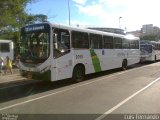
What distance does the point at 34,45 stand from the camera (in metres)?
13.9

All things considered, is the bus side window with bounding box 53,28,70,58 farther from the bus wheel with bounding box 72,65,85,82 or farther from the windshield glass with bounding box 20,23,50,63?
the bus wheel with bounding box 72,65,85,82

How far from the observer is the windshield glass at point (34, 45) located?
13401 mm

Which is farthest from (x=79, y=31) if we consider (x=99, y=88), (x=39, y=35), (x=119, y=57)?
(x=119, y=57)

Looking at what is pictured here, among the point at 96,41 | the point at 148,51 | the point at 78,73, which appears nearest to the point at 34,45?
the point at 78,73

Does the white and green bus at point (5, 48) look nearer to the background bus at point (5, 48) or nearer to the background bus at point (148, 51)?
the background bus at point (5, 48)

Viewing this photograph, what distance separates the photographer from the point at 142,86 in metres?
13.5

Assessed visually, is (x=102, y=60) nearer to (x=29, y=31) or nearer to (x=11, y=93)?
(x=29, y=31)

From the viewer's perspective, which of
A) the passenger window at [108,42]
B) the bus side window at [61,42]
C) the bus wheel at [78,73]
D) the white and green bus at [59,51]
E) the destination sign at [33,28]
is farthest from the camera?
the passenger window at [108,42]

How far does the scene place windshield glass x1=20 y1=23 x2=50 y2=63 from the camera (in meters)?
13.4

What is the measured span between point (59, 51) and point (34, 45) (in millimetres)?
1225

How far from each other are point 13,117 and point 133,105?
12.4ft

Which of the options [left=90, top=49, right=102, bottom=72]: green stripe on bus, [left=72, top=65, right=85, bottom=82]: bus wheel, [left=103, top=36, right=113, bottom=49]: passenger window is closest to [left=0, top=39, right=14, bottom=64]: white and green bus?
[left=103, top=36, right=113, bottom=49]: passenger window

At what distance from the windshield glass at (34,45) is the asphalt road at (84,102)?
1467 millimetres

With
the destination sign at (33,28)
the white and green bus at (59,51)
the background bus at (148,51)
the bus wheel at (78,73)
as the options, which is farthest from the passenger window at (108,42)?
the background bus at (148,51)
